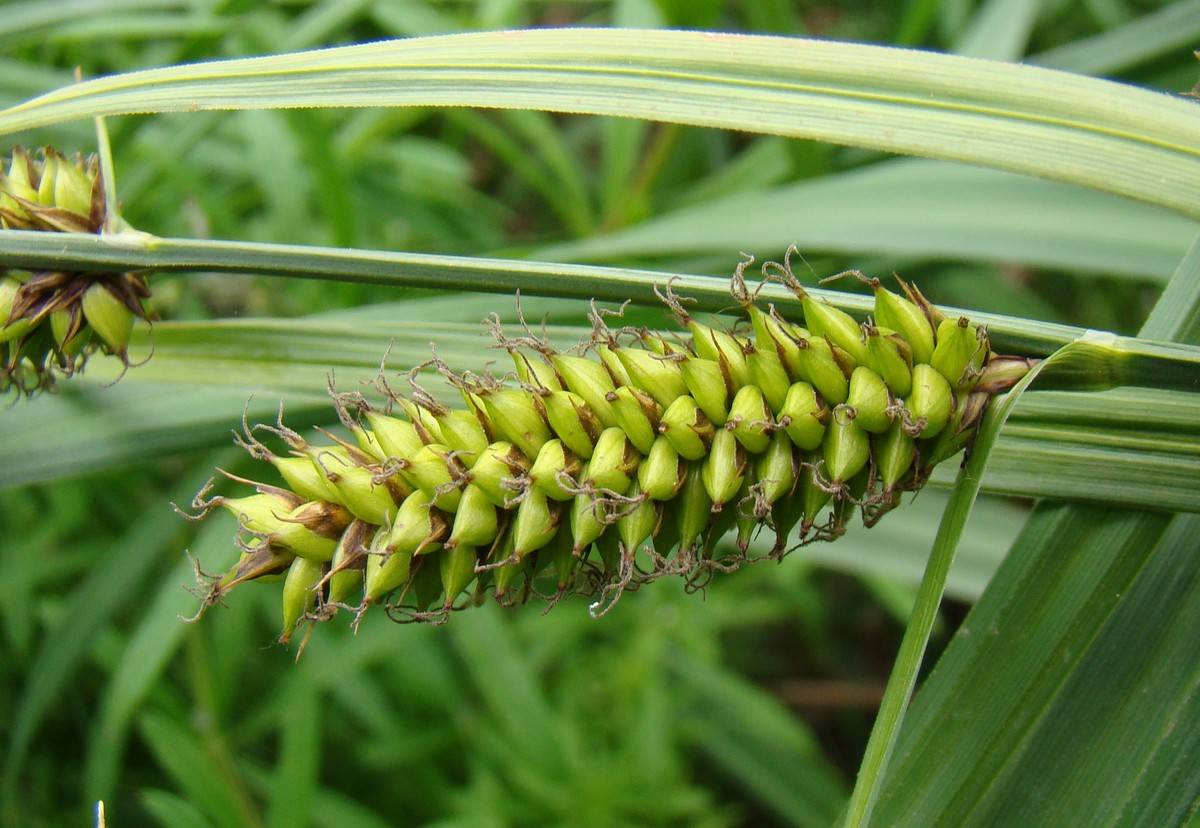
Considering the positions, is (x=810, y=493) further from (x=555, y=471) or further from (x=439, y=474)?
(x=439, y=474)

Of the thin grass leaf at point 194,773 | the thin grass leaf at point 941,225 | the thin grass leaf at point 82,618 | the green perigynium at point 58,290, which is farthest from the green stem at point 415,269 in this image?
the thin grass leaf at point 82,618

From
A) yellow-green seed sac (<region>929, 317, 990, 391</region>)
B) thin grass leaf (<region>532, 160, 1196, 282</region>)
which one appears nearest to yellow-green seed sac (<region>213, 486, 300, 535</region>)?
yellow-green seed sac (<region>929, 317, 990, 391</region>)

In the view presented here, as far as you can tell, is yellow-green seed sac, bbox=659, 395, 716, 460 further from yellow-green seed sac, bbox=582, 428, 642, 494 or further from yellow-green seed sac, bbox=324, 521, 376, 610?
yellow-green seed sac, bbox=324, 521, 376, 610

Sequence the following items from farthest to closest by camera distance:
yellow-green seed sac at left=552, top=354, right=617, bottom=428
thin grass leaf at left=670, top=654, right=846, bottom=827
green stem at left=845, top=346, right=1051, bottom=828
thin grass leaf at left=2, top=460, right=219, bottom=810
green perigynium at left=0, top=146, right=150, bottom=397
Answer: thin grass leaf at left=670, top=654, right=846, bottom=827 → thin grass leaf at left=2, top=460, right=219, bottom=810 → green perigynium at left=0, top=146, right=150, bottom=397 → yellow-green seed sac at left=552, top=354, right=617, bottom=428 → green stem at left=845, top=346, right=1051, bottom=828

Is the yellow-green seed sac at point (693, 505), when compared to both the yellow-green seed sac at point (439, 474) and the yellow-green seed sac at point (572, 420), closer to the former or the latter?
the yellow-green seed sac at point (572, 420)

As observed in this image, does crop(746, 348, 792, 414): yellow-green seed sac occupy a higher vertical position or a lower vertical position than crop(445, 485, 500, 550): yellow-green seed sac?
higher

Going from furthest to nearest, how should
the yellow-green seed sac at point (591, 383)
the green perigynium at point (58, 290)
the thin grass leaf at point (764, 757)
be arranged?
the thin grass leaf at point (764, 757), the green perigynium at point (58, 290), the yellow-green seed sac at point (591, 383)
